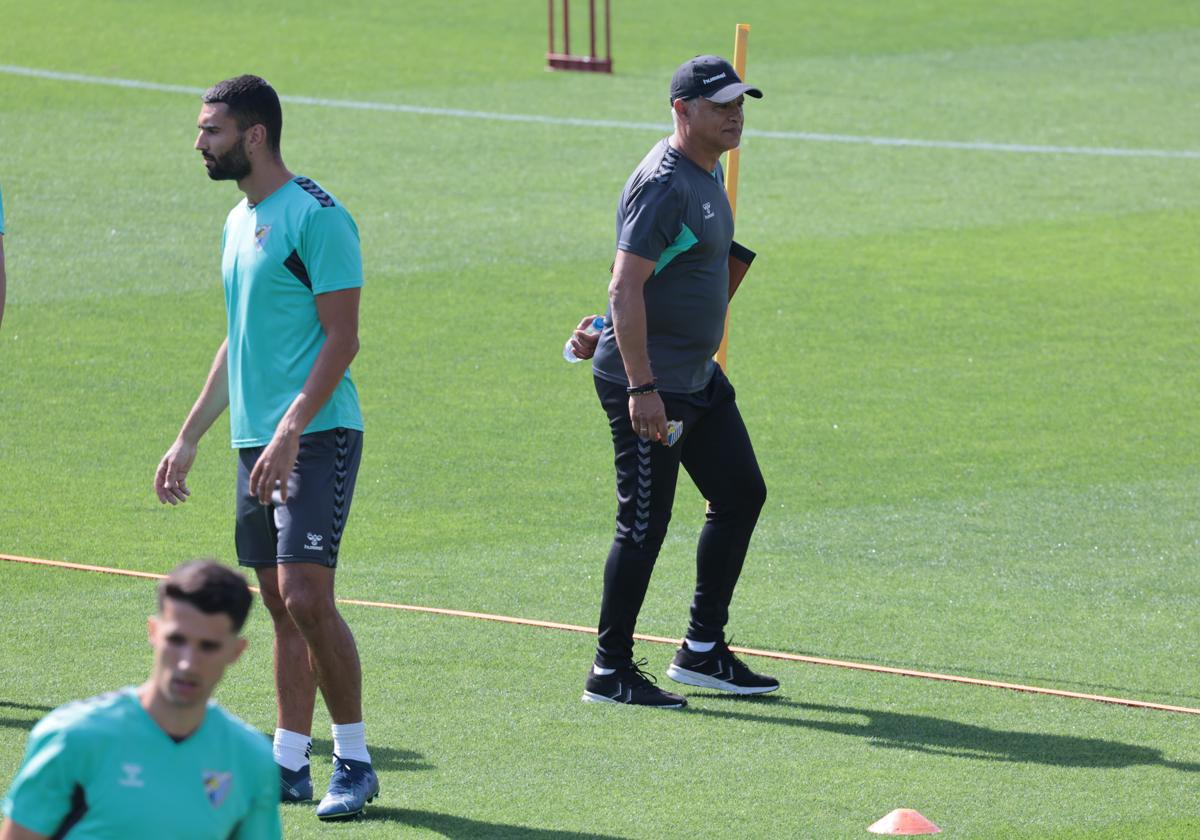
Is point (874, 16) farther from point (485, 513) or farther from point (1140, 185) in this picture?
point (485, 513)

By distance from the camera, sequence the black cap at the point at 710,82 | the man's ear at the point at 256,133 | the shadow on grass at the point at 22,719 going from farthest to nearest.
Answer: the black cap at the point at 710,82 → the shadow on grass at the point at 22,719 → the man's ear at the point at 256,133

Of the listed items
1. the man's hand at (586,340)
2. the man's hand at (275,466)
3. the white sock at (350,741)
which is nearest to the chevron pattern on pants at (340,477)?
the man's hand at (275,466)

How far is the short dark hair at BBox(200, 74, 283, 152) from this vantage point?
6230 millimetres

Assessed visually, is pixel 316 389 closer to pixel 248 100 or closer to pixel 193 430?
pixel 193 430

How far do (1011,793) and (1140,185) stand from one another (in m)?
14.4

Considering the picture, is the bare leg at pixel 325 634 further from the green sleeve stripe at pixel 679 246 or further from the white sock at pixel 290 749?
the green sleeve stripe at pixel 679 246

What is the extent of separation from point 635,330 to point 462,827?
194cm

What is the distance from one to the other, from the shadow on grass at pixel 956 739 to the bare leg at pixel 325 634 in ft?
5.63

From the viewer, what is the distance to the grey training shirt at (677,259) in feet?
23.9

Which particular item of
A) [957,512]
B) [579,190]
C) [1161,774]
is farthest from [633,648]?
[579,190]

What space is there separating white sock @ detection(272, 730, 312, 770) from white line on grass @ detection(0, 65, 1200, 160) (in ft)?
51.5

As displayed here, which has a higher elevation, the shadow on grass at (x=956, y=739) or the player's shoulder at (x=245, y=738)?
the player's shoulder at (x=245, y=738)

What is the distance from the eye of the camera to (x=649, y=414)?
7.26m

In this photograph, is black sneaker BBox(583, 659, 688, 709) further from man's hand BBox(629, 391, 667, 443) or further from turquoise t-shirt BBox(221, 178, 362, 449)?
turquoise t-shirt BBox(221, 178, 362, 449)
